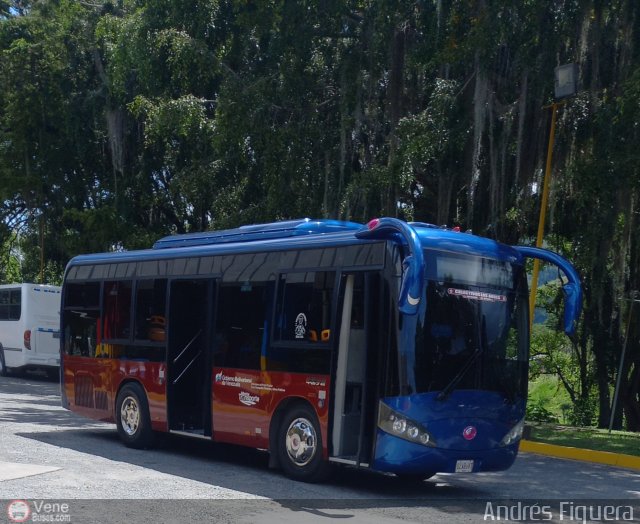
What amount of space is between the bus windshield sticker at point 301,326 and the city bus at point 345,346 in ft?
0.07

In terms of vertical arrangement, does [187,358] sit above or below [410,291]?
below

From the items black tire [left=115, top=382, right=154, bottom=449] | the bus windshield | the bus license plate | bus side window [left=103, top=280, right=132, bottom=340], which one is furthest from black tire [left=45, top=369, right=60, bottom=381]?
the bus license plate

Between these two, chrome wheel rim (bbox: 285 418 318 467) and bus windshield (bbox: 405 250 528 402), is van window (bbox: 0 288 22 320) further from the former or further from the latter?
bus windshield (bbox: 405 250 528 402)

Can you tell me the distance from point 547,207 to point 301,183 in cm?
527

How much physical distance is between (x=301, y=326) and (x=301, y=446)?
137cm

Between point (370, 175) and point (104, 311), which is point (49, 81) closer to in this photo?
point (370, 175)

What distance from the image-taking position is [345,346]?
10461 millimetres

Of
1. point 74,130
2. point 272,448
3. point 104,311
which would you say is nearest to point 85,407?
point 104,311

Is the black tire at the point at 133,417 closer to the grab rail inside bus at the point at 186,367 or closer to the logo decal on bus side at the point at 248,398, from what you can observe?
the grab rail inside bus at the point at 186,367

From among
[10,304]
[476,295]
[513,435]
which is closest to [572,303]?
[476,295]

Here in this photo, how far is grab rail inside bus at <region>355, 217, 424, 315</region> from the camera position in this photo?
30.2 ft

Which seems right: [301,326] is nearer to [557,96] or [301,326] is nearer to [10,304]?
[557,96]

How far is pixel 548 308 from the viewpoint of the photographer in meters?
28.2

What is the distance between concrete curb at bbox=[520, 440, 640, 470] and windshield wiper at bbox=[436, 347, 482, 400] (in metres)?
5.29
